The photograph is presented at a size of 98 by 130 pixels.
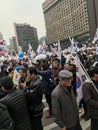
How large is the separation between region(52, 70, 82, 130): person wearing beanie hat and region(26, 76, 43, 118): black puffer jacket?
66cm

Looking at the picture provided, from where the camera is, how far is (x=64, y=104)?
3938 mm

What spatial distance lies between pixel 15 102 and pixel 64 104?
2.36 feet

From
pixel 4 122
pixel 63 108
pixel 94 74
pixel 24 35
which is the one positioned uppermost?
pixel 24 35

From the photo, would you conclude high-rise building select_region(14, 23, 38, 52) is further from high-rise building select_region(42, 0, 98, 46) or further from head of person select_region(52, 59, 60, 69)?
head of person select_region(52, 59, 60, 69)

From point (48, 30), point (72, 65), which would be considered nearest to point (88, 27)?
point (48, 30)

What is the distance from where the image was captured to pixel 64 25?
132 m

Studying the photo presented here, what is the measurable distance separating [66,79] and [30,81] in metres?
1.21

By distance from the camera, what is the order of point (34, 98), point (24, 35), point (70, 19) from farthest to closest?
1. point (70, 19)
2. point (24, 35)
3. point (34, 98)

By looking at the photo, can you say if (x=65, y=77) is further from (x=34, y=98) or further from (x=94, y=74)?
(x=34, y=98)

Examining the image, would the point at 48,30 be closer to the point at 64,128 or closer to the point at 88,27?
the point at 88,27

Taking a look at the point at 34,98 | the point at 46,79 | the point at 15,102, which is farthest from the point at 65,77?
the point at 46,79

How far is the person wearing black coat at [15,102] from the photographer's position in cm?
373

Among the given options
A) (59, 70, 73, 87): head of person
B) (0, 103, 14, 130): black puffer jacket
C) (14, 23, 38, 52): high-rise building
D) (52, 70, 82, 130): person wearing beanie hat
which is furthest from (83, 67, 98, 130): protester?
(14, 23, 38, 52): high-rise building

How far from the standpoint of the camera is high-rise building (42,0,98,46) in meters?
103
